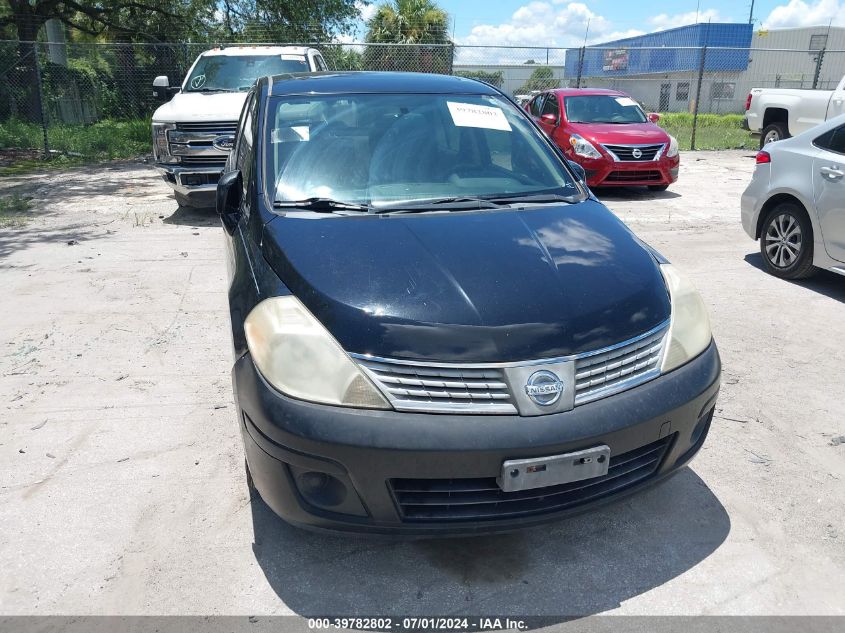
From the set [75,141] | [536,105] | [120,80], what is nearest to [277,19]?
[120,80]

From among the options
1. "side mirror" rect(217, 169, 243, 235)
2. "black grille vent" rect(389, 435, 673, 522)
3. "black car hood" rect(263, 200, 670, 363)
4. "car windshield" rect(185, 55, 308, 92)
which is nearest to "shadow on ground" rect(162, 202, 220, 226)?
"car windshield" rect(185, 55, 308, 92)

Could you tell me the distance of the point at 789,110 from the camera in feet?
44.7

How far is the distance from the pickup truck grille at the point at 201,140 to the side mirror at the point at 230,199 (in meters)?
5.03

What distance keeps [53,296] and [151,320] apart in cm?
111

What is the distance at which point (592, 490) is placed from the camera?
246 centimetres

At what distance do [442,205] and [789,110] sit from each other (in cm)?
1306

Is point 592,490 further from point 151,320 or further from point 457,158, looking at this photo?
point 151,320

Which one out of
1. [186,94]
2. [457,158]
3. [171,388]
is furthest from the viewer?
[186,94]

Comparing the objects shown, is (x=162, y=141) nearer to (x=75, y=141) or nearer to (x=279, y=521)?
(x=279, y=521)

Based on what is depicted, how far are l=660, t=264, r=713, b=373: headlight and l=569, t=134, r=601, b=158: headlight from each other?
25.5ft

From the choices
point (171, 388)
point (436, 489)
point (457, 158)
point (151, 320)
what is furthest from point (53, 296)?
point (436, 489)

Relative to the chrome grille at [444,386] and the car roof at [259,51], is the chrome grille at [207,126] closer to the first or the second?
the car roof at [259,51]

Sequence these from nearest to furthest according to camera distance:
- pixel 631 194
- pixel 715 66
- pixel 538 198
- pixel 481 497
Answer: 1. pixel 481 497
2. pixel 538 198
3. pixel 631 194
4. pixel 715 66

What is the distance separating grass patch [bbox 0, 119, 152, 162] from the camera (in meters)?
14.8
